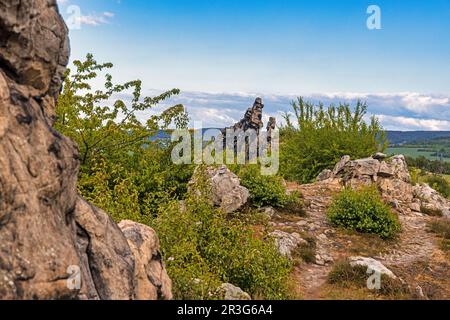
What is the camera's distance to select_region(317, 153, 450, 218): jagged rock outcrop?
24344 mm

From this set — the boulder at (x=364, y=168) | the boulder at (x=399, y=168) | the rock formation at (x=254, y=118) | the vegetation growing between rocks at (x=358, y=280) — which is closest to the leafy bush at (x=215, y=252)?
the vegetation growing between rocks at (x=358, y=280)

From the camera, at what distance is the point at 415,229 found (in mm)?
20562

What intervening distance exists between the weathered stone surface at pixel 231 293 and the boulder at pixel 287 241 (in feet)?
18.4

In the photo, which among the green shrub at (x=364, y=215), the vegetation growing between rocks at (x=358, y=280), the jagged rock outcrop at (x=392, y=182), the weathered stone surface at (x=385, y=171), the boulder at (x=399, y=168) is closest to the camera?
the vegetation growing between rocks at (x=358, y=280)

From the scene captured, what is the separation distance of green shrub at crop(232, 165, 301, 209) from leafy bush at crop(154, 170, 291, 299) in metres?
8.84

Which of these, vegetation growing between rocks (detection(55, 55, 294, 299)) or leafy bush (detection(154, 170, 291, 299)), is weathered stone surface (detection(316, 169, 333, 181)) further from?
leafy bush (detection(154, 170, 291, 299))

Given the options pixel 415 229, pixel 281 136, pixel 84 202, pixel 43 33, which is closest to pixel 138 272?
pixel 84 202

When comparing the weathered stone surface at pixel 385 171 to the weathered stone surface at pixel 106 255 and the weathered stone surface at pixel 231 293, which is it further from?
the weathered stone surface at pixel 106 255

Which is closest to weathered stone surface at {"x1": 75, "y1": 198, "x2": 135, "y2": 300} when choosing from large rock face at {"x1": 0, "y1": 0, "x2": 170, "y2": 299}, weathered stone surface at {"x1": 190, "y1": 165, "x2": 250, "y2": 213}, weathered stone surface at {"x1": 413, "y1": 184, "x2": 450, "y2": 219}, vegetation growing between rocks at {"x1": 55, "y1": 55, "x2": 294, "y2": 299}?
large rock face at {"x1": 0, "y1": 0, "x2": 170, "y2": 299}

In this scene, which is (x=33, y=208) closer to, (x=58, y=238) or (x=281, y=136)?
(x=58, y=238)

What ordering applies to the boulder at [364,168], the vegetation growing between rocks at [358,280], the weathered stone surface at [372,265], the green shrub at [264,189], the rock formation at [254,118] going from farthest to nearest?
the rock formation at [254,118] < the boulder at [364,168] < the green shrub at [264,189] < the weathered stone surface at [372,265] < the vegetation growing between rocks at [358,280]

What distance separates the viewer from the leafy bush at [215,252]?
941 centimetres

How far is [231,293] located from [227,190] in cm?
999

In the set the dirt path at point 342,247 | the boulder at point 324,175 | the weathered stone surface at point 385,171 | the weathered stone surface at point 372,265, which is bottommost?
the dirt path at point 342,247
